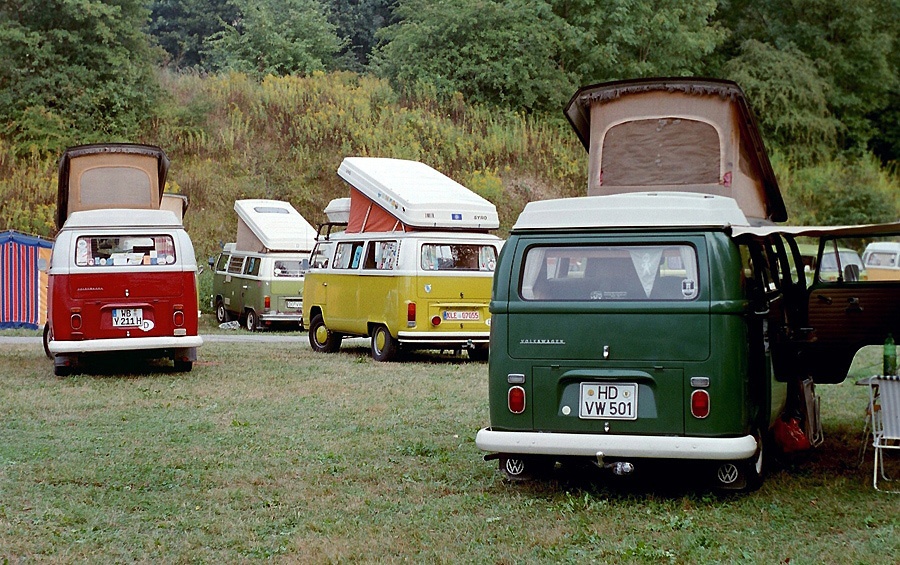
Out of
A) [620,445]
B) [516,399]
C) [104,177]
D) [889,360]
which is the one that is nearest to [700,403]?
[620,445]

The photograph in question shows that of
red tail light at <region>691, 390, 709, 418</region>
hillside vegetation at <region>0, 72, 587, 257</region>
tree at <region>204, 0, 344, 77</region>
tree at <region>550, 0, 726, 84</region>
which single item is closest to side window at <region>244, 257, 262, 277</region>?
hillside vegetation at <region>0, 72, 587, 257</region>

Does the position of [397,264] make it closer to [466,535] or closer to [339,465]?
[339,465]

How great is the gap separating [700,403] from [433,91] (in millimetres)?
31941

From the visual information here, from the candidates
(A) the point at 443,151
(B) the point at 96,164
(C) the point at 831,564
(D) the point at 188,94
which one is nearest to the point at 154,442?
(C) the point at 831,564

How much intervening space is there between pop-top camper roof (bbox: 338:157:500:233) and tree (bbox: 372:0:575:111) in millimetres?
20260

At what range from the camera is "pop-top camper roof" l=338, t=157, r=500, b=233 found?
1644 cm

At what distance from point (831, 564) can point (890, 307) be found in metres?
4.26

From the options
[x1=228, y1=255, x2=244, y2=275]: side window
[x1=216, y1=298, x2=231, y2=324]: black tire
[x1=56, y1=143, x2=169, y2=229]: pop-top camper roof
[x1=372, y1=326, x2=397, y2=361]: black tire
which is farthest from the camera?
[x1=216, y1=298, x2=231, y2=324]: black tire

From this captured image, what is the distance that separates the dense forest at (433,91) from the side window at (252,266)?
6455 millimetres

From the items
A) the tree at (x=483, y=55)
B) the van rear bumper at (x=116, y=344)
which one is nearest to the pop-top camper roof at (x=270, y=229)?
the van rear bumper at (x=116, y=344)

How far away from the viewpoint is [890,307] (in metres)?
9.31

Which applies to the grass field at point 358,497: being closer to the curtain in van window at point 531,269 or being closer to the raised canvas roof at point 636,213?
the curtain in van window at point 531,269

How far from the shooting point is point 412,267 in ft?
52.6

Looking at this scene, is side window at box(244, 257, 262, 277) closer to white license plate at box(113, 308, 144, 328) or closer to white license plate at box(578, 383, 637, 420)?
white license plate at box(113, 308, 144, 328)
